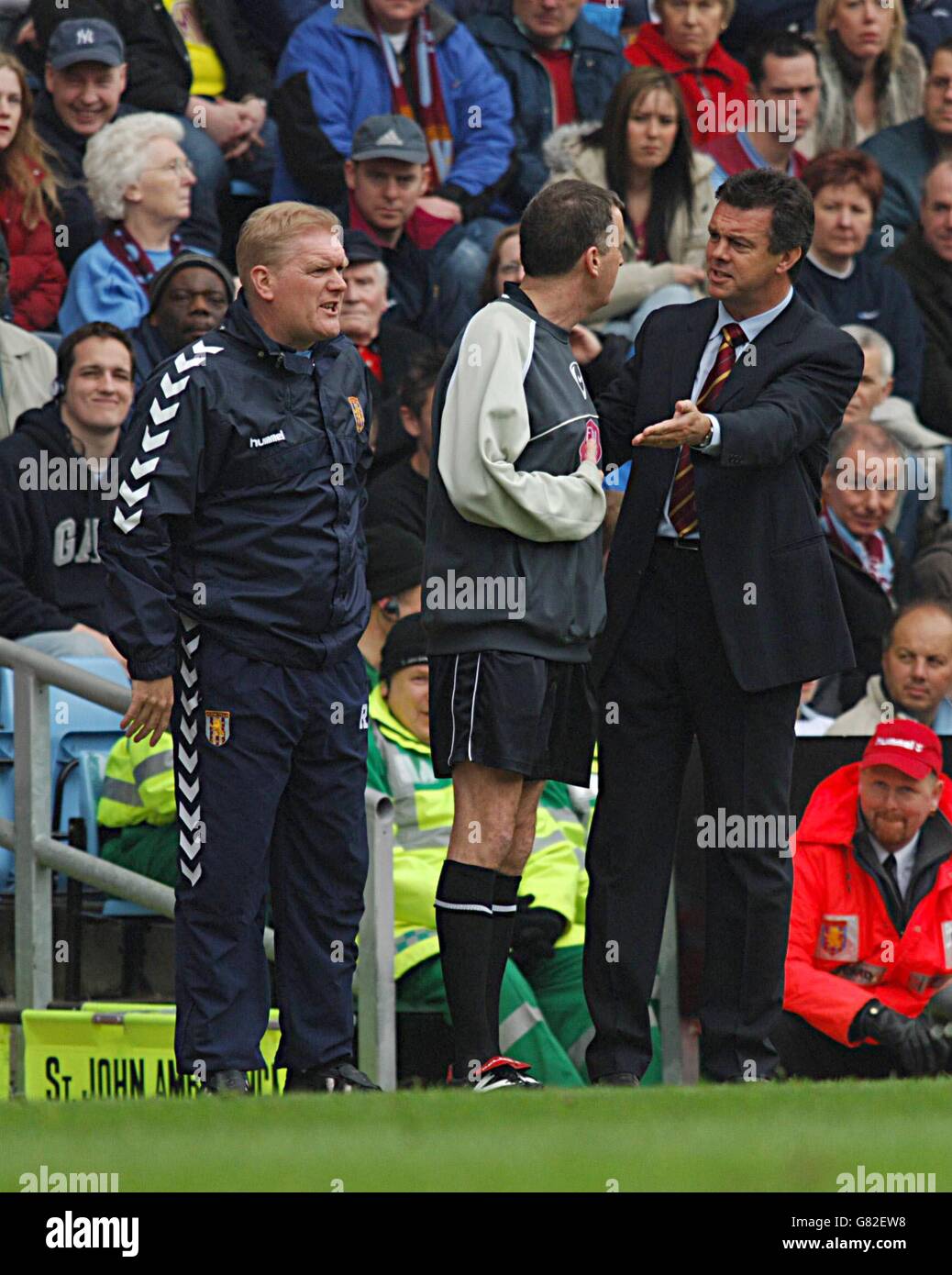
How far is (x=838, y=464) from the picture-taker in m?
7.76

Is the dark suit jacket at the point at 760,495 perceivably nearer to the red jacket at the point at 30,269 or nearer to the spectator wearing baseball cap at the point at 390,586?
the spectator wearing baseball cap at the point at 390,586

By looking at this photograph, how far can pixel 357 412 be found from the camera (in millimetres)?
4785

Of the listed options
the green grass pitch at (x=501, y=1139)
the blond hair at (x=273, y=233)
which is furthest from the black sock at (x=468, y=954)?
the blond hair at (x=273, y=233)

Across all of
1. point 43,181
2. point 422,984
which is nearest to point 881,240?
point 43,181

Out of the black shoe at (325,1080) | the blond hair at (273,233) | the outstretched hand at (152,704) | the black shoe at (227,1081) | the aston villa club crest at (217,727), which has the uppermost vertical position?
the blond hair at (273,233)

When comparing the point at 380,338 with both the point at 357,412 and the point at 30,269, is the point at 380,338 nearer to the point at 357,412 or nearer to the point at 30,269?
the point at 30,269

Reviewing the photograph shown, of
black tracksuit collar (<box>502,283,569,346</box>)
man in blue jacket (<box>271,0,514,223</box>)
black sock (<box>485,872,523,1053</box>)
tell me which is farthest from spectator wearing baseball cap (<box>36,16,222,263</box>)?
black sock (<box>485,872,523,1053</box>)

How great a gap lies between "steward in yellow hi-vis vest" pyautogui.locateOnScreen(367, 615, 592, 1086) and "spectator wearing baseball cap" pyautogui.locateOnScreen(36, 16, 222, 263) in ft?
6.08

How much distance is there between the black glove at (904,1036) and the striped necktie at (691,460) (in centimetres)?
181

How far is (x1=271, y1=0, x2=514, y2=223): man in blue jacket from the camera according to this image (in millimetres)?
7590

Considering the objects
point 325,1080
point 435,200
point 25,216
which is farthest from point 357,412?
point 435,200

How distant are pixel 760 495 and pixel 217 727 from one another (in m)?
1.24

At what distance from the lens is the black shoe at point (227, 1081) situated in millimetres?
4484

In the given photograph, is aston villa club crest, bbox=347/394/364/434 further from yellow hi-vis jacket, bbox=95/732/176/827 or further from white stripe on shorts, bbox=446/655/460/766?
yellow hi-vis jacket, bbox=95/732/176/827
